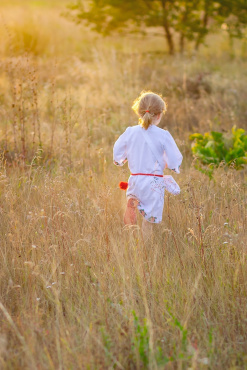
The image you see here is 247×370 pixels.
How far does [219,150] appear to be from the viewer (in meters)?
4.89

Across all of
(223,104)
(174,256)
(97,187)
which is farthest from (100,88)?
(174,256)

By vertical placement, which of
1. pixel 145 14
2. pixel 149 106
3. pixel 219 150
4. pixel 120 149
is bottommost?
pixel 219 150

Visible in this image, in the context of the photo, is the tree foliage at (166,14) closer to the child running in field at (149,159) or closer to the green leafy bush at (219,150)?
the green leafy bush at (219,150)

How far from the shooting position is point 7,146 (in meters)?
4.91

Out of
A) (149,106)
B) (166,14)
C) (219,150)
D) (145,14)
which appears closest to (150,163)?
(149,106)

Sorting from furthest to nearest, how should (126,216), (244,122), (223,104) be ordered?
(223,104) → (244,122) → (126,216)

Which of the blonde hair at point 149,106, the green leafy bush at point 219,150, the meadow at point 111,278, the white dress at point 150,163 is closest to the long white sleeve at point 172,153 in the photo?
the white dress at point 150,163

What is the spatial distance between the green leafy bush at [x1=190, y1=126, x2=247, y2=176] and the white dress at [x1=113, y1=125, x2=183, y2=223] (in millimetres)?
1135

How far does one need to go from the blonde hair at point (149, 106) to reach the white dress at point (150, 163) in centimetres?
7

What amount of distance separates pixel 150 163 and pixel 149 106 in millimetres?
444

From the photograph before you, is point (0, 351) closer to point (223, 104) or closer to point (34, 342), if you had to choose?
point (34, 342)

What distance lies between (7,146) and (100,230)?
216 centimetres

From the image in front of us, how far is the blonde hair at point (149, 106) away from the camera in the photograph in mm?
3441

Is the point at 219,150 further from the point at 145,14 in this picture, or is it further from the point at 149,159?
the point at 145,14
